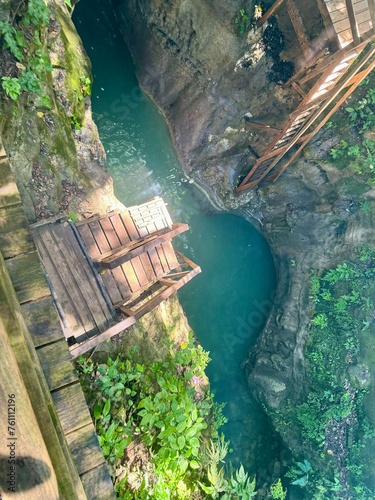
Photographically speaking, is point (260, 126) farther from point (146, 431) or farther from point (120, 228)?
point (146, 431)

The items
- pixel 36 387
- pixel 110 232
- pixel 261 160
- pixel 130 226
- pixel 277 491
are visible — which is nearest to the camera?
pixel 36 387

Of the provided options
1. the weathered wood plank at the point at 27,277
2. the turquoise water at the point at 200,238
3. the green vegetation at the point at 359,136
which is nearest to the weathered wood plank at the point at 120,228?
the turquoise water at the point at 200,238

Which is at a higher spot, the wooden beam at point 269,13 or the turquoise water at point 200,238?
the wooden beam at point 269,13

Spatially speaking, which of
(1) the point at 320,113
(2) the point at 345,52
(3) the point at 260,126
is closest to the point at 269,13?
(2) the point at 345,52

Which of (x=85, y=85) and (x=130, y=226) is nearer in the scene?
(x=130, y=226)

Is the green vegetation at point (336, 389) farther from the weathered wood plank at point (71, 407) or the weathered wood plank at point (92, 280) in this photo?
the weathered wood plank at point (71, 407)

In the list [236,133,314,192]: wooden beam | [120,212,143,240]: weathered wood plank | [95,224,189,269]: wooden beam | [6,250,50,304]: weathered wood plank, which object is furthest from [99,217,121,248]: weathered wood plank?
[236,133,314,192]: wooden beam

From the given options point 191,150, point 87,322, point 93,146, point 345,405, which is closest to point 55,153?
point 93,146
